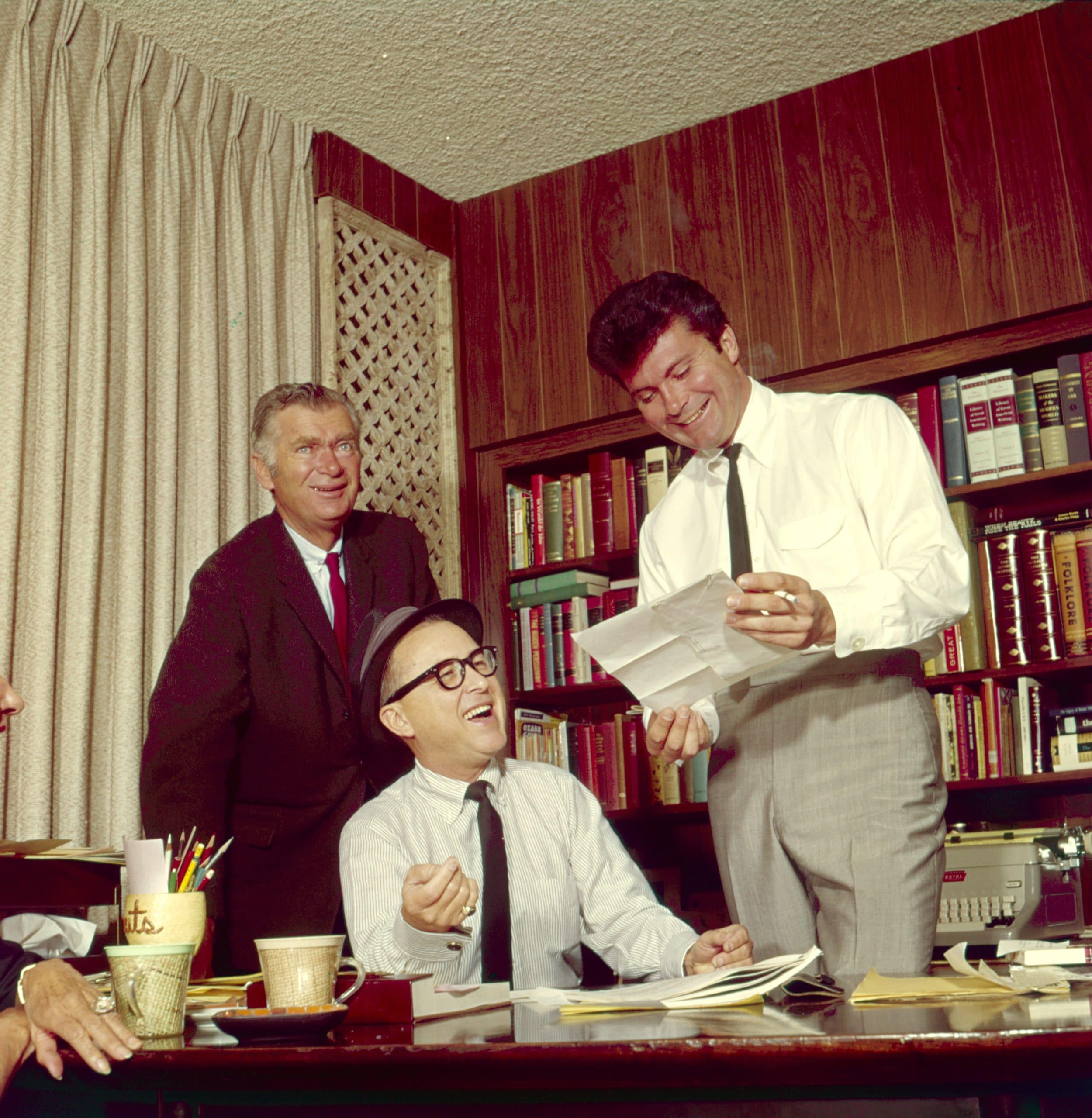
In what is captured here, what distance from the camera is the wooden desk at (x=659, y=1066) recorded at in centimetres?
78

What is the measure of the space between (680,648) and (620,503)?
6.49 ft

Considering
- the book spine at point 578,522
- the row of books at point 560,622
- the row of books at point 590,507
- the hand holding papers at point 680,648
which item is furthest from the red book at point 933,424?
the hand holding papers at point 680,648

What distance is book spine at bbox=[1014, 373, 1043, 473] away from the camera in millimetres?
3238

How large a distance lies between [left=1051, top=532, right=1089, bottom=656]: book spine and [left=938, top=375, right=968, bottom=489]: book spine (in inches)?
11.4

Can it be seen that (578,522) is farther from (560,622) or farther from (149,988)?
(149,988)

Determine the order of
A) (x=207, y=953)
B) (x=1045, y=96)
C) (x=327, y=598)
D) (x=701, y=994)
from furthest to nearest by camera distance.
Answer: (x=1045, y=96) < (x=327, y=598) < (x=207, y=953) < (x=701, y=994)

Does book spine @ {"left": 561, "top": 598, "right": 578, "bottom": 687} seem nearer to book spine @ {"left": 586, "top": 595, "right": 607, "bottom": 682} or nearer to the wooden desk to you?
book spine @ {"left": 586, "top": 595, "right": 607, "bottom": 682}

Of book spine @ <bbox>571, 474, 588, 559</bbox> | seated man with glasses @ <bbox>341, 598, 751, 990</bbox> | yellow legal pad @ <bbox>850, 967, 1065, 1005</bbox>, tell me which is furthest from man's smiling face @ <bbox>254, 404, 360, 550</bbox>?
yellow legal pad @ <bbox>850, 967, 1065, 1005</bbox>

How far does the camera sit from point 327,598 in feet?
9.10

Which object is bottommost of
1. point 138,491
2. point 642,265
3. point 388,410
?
point 138,491

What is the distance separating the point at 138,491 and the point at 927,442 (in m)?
2.03

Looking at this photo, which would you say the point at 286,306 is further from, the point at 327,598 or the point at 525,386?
the point at 327,598

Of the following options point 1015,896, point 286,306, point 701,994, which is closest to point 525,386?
point 286,306

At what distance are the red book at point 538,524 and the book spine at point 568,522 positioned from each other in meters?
0.07
